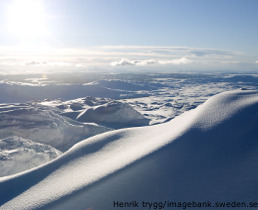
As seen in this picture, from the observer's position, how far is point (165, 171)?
3.33m

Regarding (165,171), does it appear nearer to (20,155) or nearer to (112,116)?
(20,155)

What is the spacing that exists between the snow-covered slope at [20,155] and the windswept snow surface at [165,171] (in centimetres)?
177

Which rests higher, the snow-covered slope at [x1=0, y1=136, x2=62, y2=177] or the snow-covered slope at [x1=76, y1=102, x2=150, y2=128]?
the snow-covered slope at [x1=0, y1=136, x2=62, y2=177]

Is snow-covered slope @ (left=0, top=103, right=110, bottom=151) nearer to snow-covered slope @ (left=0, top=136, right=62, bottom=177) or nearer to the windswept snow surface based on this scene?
snow-covered slope @ (left=0, top=136, right=62, bottom=177)

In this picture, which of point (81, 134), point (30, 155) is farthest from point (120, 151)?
point (81, 134)

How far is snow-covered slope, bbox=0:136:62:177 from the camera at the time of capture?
18.9 feet

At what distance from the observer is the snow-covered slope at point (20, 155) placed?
5756mm

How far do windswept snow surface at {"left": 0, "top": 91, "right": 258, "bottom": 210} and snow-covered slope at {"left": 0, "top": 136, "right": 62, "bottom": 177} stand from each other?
1.77m

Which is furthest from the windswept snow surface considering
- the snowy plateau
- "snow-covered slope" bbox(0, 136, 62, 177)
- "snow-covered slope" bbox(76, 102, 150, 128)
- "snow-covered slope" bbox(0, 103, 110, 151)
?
"snow-covered slope" bbox(76, 102, 150, 128)

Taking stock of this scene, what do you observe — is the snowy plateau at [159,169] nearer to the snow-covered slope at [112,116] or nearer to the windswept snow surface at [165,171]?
the windswept snow surface at [165,171]

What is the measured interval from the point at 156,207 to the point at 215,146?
1294 millimetres

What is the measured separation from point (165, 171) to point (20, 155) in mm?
4368

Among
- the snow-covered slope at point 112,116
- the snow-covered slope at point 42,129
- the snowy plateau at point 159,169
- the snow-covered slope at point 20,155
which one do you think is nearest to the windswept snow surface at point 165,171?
the snowy plateau at point 159,169

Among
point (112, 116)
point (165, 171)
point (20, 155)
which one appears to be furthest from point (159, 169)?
point (112, 116)
